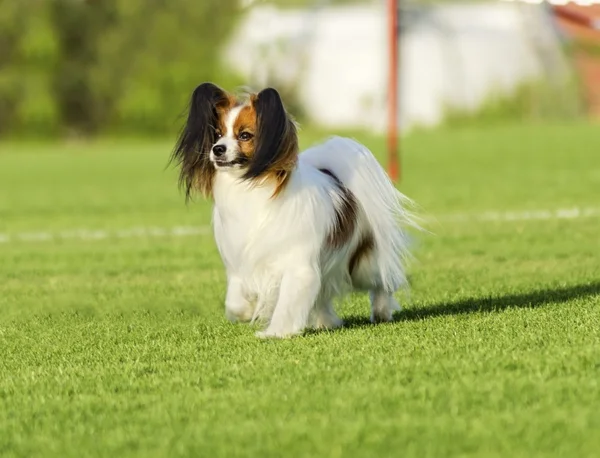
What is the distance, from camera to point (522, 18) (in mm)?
51969

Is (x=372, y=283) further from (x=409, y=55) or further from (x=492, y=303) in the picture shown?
(x=409, y=55)

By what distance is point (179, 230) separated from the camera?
495 inches

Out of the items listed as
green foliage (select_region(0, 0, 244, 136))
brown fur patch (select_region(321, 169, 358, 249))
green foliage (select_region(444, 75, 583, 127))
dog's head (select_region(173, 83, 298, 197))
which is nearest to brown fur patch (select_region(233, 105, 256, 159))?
dog's head (select_region(173, 83, 298, 197))

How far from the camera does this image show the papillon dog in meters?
5.54

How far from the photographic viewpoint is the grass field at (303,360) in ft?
12.3

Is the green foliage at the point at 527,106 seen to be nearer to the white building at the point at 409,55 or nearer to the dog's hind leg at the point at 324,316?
the white building at the point at 409,55

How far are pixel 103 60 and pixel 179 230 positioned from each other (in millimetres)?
31649

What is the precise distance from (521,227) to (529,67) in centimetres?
3882

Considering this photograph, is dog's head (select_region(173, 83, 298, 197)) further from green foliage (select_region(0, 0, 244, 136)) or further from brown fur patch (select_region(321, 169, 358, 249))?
green foliage (select_region(0, 0, 244, 136))

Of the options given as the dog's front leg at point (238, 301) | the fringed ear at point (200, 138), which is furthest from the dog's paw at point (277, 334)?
the fringed ear at point (200, 138)

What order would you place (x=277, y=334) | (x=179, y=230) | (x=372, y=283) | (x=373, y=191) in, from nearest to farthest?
(x=277, y=334), (x=373, y=191), (x=372, y=283), (x=179, y=230)

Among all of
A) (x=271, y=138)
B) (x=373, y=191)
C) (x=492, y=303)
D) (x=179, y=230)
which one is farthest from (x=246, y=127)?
(x=179, y=230)

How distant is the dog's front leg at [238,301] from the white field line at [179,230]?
19.9 feet

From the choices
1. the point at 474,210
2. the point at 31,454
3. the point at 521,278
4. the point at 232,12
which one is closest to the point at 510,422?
the point at 31,454
